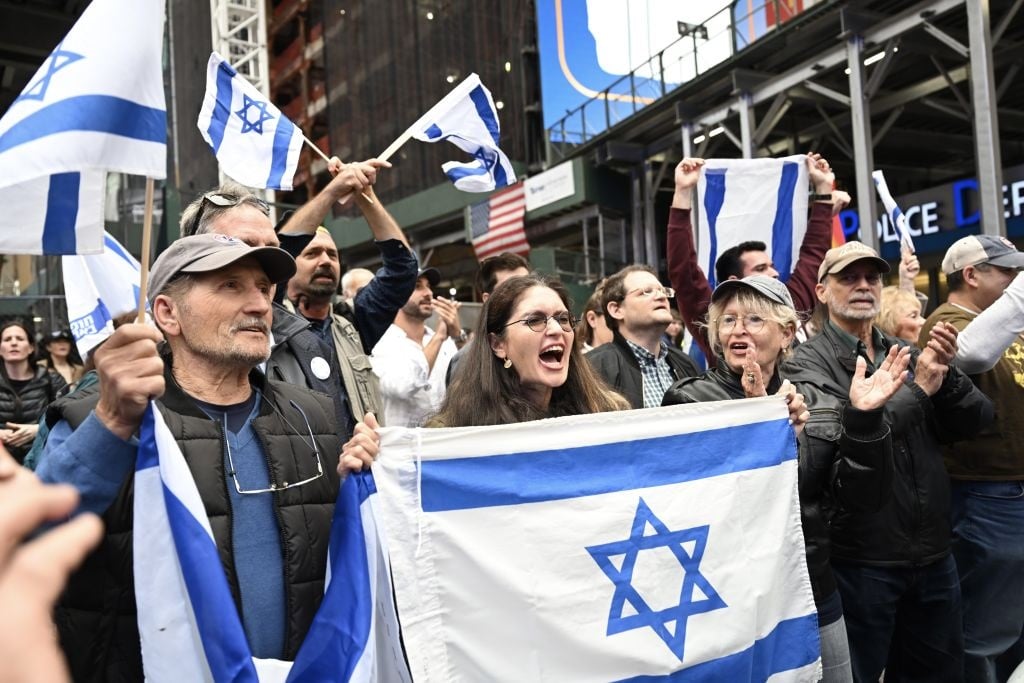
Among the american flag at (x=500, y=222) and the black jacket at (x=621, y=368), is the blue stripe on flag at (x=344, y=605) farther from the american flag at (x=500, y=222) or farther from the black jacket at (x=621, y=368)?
the american flag at (x=500, y=222)

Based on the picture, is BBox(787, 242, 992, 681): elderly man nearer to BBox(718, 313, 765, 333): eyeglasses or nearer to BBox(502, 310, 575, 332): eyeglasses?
BBox(718, 313, 765, 333): eyeglasses

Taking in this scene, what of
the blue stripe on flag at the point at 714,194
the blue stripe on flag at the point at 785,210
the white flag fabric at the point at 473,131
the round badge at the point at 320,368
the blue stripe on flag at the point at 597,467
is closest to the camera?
A: the blue stripe on flag at the point at 597,467

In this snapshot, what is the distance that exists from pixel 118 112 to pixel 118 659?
1313 millimetres

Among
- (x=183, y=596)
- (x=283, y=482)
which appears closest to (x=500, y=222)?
(x=283, y=482)

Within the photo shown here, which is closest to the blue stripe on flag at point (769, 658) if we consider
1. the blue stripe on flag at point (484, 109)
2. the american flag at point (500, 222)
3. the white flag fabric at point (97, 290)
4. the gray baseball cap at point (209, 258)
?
the gray baseball cap at point (209, 258)

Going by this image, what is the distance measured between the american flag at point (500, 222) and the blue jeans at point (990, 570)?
1793 centimetres

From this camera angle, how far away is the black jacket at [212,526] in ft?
6.07

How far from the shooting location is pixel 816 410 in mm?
3000

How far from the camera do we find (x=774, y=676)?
102 inches

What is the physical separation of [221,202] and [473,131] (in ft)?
6.65

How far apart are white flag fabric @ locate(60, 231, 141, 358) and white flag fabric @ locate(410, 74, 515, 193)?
179 cm

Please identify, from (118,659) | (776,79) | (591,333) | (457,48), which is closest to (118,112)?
(118,659)

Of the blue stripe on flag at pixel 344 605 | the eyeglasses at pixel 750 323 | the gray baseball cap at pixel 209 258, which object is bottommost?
the blue stripe on flag at pixel 344 605

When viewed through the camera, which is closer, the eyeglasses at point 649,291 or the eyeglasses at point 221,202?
the eyeglasses at point 221,202
